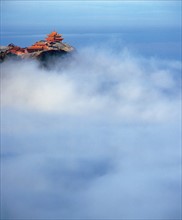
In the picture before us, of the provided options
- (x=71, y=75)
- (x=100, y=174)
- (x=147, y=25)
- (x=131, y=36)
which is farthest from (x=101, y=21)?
(x=100, y=174)

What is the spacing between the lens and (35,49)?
88.1 ft

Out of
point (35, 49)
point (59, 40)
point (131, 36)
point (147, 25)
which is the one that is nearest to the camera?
point (35, 49)

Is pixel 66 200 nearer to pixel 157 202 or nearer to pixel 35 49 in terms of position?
pixel 157 202

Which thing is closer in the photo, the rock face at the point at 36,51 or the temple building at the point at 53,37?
the rock face at the point at 36,51

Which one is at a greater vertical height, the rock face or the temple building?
the temple building

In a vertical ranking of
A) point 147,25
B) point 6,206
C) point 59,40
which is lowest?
point 6,206

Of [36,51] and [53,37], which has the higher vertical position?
[53,37]

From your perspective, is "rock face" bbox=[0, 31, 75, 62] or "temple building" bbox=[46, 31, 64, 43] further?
"temple building" bbox=[46, 31, 64, 43]

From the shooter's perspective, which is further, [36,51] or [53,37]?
[53,37]

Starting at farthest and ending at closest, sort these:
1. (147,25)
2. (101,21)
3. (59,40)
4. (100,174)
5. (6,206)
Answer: (101,21) → (147,25) → (59,40) → (100,174) → (6,206)

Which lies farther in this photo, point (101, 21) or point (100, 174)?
point (101, 21)

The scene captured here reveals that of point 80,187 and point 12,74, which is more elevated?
point 12,74

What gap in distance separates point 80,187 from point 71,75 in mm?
11614

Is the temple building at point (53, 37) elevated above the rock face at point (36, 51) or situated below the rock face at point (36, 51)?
above
